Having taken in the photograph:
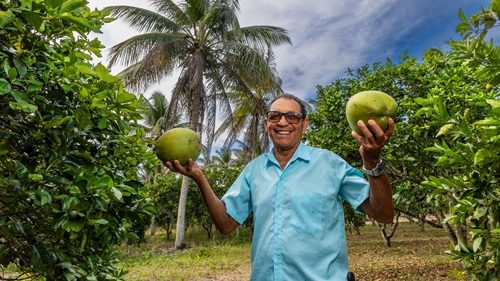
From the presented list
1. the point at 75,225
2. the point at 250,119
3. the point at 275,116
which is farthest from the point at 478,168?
the point at 250,119

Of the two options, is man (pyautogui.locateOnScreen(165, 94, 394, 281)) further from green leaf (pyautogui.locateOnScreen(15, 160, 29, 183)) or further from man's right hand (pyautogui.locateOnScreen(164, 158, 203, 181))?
green leaf (pyautogui.locateOnScreen(15, 160, 29, 183))

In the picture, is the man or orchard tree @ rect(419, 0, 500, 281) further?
orchard tree @ rect(419, 0, 500, 281)

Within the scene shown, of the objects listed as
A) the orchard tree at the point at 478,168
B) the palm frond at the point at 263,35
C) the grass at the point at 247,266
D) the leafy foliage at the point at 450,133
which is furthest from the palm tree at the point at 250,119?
the orchard tree at the point at 478,168

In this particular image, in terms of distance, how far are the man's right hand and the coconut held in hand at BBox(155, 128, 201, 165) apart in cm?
3

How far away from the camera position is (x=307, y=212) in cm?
181

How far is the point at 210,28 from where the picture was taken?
1536 cm

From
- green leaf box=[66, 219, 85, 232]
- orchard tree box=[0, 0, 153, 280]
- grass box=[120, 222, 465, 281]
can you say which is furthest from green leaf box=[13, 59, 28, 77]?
grass box=[120, 222, 465, 281]

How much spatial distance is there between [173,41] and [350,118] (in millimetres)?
13737

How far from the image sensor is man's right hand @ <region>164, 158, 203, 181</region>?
6.61 feet

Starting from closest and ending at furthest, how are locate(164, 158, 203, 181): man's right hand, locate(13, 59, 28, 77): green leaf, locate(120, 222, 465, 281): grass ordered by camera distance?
locate(13, 59, 28, 77): green leaf, locate(164, 158, 203, 181): man's right hand, locate(120, 222, 465, 281): grass

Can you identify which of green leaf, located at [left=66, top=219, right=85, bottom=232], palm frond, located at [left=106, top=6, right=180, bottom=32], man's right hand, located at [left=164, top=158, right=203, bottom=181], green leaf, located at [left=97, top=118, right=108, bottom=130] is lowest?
green leaf, located at [left=66, top=219, right=85, bottom=232]

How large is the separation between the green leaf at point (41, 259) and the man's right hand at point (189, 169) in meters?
0.64

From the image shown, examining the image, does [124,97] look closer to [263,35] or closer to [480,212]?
[480,212]

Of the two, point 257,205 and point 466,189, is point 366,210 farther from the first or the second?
point 466,189
